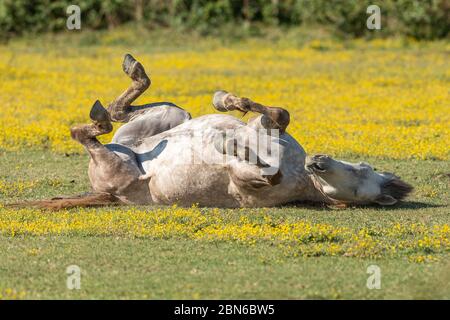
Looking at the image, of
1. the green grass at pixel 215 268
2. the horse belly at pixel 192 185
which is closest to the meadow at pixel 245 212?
the green grass at pixel 215 268

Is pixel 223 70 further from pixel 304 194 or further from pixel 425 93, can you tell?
pixel 304 194

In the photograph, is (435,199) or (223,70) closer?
(435,199)

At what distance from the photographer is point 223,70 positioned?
22016mm

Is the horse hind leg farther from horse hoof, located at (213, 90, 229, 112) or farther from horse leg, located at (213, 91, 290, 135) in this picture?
horse leg, located at (213, 91, 290, 135)

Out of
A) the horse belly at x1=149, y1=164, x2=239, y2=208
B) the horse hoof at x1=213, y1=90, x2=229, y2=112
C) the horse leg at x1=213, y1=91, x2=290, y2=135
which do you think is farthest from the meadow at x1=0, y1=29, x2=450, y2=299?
the horse hoof at x1=213, y1=90, x2=229, y2=112

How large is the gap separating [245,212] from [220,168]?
1.53 ft

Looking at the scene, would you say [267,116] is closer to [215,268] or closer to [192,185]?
[192,185]

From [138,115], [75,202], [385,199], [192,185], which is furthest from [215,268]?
[138,115]

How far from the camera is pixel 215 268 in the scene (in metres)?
7.15

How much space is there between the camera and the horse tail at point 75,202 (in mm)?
9203

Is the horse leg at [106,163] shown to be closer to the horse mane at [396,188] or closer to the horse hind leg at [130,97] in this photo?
the horse hind leg at [130,97]
